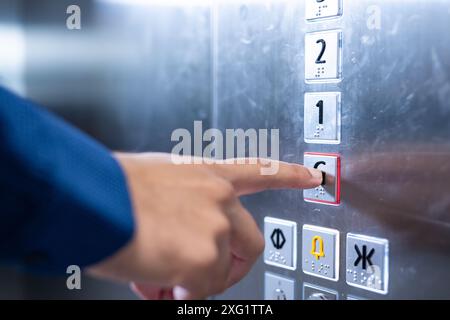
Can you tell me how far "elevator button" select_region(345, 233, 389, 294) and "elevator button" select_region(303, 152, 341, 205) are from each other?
0.05 m

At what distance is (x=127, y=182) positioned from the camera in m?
0.32

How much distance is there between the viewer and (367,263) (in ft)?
2.19

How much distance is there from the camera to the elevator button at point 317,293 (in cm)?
71

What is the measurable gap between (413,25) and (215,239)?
396 mm

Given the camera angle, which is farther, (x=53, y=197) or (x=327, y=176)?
(x=327, y=176)

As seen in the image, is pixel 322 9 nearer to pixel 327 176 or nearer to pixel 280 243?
pixel 327 176

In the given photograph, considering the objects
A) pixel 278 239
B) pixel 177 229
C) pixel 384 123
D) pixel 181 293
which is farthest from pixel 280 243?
pixel 177 229

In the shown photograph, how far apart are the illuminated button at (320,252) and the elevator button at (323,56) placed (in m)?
0.19

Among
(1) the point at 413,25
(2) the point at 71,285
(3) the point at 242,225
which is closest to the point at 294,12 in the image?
(1) the point at 413,25

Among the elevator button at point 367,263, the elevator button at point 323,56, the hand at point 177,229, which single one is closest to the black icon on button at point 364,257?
the elevator button at point 367,263

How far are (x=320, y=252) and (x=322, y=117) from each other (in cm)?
17

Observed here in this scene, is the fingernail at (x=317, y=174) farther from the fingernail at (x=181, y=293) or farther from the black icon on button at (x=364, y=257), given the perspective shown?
the fingernail at (x=181, y=293)

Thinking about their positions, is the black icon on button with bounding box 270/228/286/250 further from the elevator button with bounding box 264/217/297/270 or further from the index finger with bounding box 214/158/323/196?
the index finger with bounding box 214/158/323/196

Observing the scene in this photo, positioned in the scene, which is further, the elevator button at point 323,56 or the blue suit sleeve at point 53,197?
the elevator button at point 323,56
